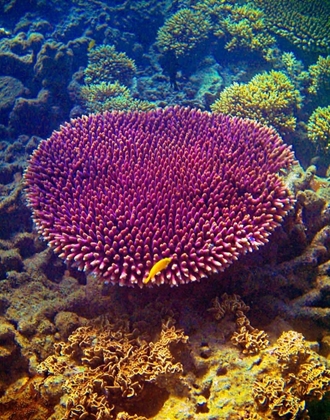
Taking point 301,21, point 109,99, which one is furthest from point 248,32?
point 109,99

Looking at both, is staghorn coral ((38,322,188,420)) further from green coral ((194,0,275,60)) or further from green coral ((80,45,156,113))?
green coral ((194,0,275,60))

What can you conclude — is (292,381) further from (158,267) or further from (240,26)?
(240,26)

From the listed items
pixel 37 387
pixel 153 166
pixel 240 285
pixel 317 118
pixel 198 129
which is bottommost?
pixel 37 387

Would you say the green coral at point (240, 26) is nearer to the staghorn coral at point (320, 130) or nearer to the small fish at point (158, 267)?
the staghorn coral at point (320, 130)

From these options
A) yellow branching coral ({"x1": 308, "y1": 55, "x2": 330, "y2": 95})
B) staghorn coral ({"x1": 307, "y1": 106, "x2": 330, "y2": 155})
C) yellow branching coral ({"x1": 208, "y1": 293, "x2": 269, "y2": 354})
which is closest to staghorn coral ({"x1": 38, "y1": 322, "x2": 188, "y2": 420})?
yellow branching coral ({"x1": 208, "y1": 293, "x2": 269, "y2": 354})

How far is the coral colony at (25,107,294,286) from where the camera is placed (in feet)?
10.5

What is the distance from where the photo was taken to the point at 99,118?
5.14 metres

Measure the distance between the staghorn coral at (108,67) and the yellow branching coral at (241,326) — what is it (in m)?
7.25

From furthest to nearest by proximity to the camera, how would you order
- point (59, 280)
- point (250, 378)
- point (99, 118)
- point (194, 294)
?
point (99, 118), point (59, 280), point (194, 294), point (250, 378)

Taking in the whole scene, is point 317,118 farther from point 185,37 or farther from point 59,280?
point 59,280

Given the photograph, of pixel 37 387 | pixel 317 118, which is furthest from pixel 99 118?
pixel 317 118

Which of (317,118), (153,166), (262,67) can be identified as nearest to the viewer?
(153,166)

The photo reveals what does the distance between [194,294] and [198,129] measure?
242 cm

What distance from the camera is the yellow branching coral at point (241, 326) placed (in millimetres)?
3006
